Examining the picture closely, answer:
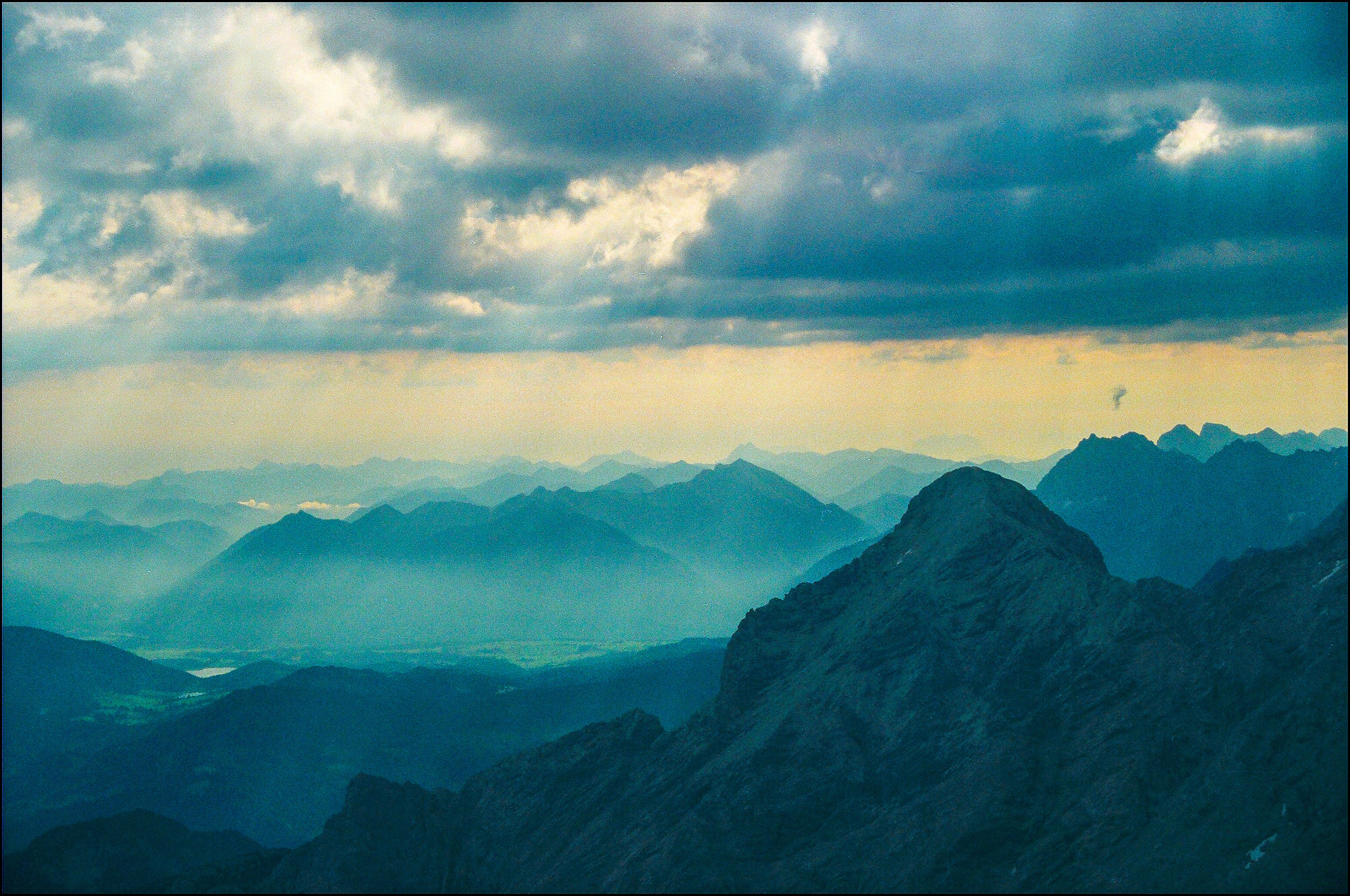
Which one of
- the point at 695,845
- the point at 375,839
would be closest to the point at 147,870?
the point at 375,839

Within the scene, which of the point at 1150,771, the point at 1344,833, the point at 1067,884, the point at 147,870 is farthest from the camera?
the point at 147,870

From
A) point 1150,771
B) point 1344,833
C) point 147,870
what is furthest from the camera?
point 147,870

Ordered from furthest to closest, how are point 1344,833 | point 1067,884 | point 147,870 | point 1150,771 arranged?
point 147,870, point 1150,771, point 1067,884, point 1344,833

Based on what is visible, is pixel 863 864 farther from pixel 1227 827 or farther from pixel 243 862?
pixel 243 862

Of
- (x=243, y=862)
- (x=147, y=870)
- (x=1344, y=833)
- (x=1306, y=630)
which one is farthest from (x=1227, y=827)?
Result: (x=147, y=870)

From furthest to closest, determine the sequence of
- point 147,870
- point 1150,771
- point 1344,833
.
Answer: point 147,870
point 1150,771
point 1344,833

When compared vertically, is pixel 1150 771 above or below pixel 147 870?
above

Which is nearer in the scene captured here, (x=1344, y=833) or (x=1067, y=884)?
(x=1344, y=833)

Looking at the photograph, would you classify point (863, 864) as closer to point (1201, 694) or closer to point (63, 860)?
point (1201, 694)

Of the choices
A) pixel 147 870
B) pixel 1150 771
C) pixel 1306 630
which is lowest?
pixel 147 870
